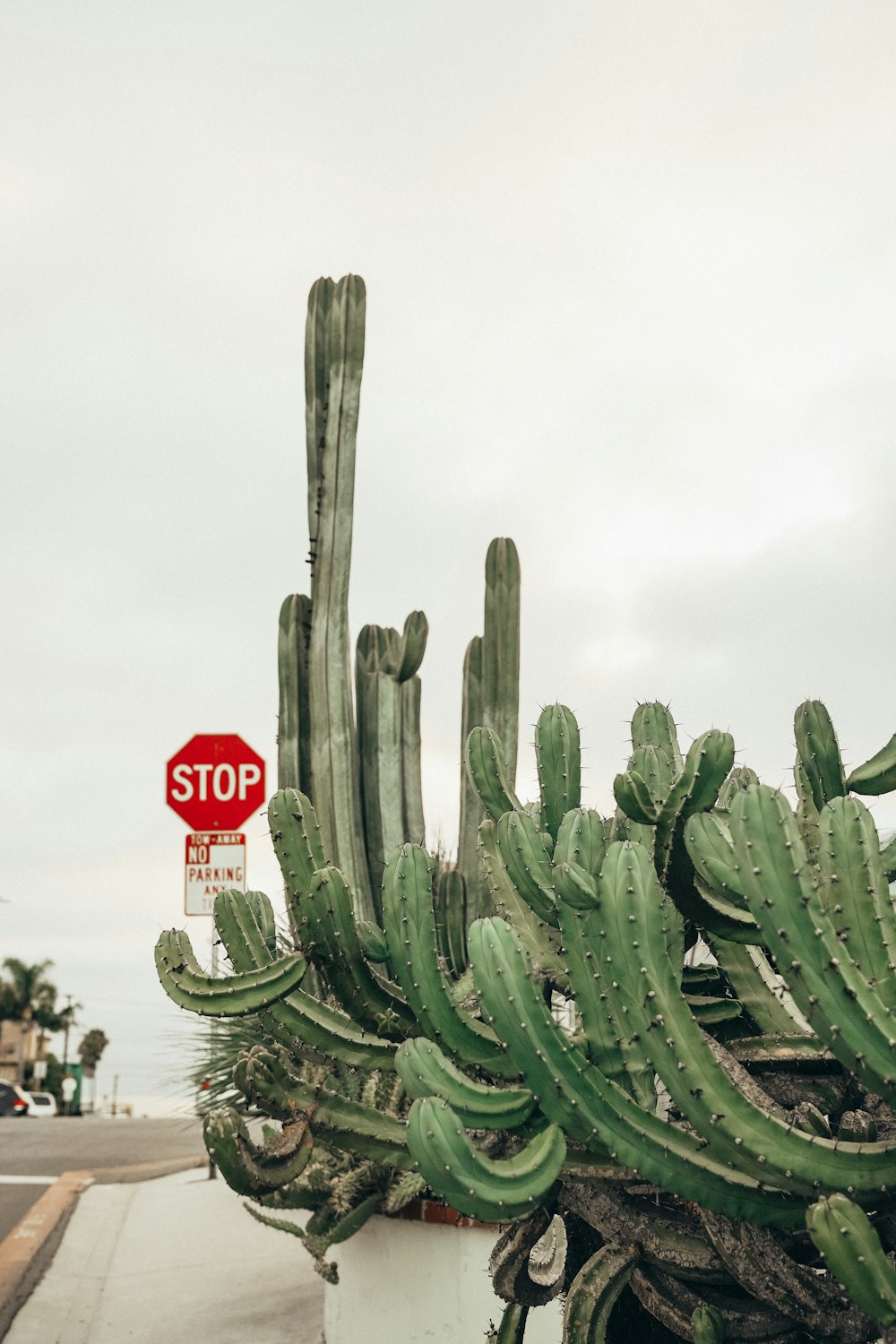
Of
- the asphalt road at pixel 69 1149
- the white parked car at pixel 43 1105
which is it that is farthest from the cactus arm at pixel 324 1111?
the white parked car at pixel 43 1105

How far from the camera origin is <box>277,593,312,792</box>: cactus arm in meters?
8.16

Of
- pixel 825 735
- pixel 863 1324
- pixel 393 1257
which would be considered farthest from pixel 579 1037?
pixel 393 1257

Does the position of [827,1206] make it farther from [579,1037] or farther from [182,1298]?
[182,1298]

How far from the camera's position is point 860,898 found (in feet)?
10.4

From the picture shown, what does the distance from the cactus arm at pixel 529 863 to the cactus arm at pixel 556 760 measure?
361 mm

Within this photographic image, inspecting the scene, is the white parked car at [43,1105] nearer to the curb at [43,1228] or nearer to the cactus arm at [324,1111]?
the curb at [43,1228]

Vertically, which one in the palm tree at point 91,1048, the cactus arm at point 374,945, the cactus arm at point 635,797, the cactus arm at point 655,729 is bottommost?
the palm tree at point 91,1048

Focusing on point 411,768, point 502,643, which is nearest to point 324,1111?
point 502,643

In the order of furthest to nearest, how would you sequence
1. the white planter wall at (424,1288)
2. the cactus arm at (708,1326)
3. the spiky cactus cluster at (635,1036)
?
1. the white planter wall at (424,1288)
2. the cactus arm at (708,1326)
3. the spiky cactus cluster at (635,1036)

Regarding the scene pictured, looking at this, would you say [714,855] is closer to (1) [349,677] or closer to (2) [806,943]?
(2) [806,943]

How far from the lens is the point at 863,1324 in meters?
3.52

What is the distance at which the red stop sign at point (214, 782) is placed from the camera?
9898 mm

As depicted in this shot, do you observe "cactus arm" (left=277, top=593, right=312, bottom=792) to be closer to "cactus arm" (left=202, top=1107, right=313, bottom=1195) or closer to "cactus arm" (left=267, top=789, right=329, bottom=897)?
"cactus arm" (left=267, top=789, right=329, bottom=897)

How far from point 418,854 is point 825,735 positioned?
1518 mm
